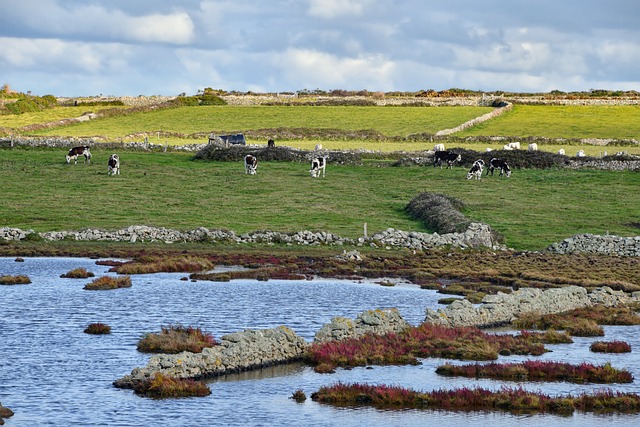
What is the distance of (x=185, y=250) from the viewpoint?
6631 cm

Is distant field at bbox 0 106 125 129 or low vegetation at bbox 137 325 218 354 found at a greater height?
distant field at bbox 0 106 125 129

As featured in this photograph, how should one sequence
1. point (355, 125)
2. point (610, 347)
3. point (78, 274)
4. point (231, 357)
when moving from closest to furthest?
point (231, 357), point (610, 347), point (78, 274), point (355, 125)

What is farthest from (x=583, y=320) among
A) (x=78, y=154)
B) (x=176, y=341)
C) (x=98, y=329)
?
(x=78, y=154)

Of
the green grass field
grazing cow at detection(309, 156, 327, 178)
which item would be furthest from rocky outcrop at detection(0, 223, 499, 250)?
grazing cow at detection(309, 156, 327, 178)

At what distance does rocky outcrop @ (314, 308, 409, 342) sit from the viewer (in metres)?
37.3

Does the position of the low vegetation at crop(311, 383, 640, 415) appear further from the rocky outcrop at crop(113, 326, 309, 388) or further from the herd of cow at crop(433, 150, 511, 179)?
the herd of cow at crop(433, 150, 511, 179)

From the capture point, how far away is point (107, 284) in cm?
5003

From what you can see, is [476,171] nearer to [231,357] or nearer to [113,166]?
[113,166]

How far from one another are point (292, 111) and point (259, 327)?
13077 cm

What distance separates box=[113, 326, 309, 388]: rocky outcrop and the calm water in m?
0.49

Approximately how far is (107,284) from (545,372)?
23263 mm

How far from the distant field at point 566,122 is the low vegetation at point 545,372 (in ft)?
358

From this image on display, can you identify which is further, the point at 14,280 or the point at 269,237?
the point at 269,237

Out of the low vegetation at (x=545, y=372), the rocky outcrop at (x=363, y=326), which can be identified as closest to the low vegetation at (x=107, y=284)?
the rocky outcrop at (x=363, y=326)
